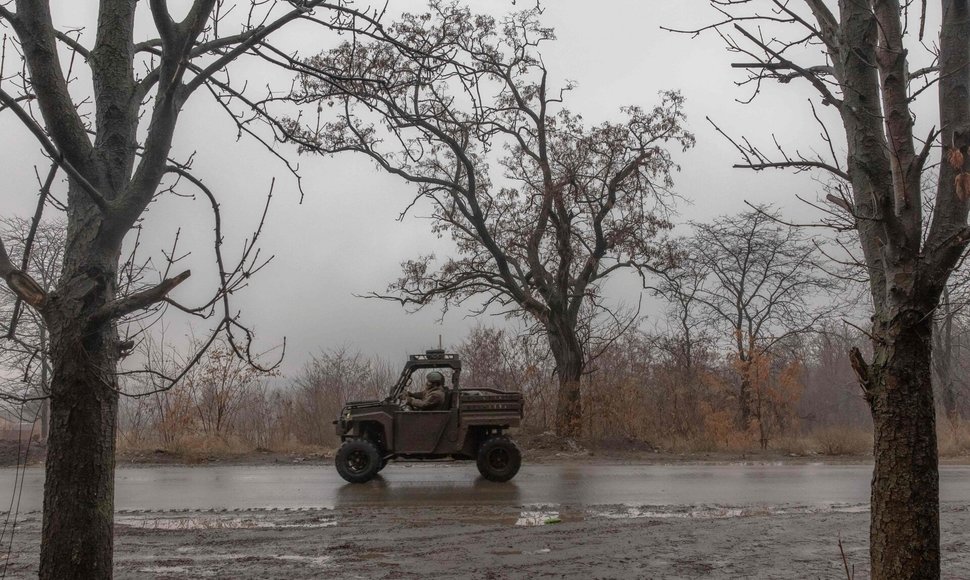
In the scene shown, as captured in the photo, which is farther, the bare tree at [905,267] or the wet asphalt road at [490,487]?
the wet asphalt road at [490,487]

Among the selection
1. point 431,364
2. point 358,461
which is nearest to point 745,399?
point 431,364

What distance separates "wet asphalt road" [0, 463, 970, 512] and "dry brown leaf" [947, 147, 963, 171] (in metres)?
7.60

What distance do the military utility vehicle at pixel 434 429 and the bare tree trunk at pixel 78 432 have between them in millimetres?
8906

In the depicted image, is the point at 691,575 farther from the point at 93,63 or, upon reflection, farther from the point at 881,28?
the point at 93,63

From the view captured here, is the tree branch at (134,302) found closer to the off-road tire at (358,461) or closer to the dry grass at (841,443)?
the off-road tire at (358,461)

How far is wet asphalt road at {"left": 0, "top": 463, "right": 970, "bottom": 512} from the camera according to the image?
11.0 metres

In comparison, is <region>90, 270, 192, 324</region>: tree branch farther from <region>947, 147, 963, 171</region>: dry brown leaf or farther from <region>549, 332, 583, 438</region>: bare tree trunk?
<region>549, 332, 583, 438</region>: bare tree trunk

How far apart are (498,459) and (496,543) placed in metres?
5.57

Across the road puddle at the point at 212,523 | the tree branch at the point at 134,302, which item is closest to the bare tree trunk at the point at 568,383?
the road puddle at the point at 212,523

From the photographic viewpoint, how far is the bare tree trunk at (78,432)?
13.1 feet

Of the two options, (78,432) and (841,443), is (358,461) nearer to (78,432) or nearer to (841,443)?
(78,432)

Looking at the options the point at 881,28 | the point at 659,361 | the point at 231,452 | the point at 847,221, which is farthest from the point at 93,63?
the point at 659,361

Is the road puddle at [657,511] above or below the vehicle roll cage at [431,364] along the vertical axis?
below

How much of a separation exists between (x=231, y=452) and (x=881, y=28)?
694 inches
